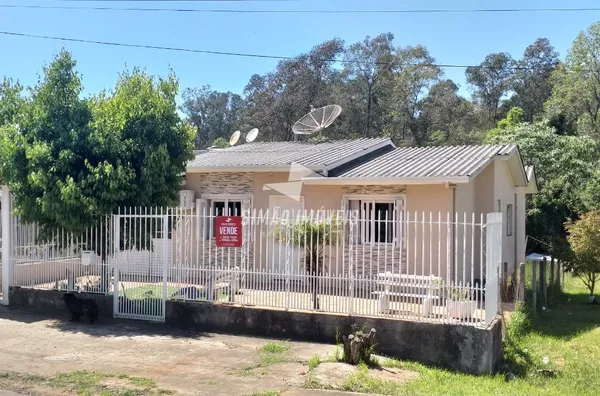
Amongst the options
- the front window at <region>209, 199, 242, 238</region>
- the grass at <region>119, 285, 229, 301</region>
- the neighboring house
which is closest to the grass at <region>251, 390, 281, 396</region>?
the grass at <region>119, 285, 229, 301</region>

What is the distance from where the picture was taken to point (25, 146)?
10.0 metres

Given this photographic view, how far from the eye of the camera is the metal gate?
31.4 ft

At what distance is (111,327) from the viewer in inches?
369

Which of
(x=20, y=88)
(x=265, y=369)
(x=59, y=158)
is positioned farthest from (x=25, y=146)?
(x=265, y=369)

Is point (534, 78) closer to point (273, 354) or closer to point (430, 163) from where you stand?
point (430, 163)

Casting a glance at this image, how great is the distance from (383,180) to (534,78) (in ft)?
120

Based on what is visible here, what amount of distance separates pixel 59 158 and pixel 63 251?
195cm

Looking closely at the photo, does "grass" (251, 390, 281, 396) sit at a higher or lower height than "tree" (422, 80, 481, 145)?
lower

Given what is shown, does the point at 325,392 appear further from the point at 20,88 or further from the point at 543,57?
the point at 543,57

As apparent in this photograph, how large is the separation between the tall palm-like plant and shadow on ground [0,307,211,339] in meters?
2.07

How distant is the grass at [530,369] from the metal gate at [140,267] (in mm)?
4063

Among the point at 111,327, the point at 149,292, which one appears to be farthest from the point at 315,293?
the point at 111,327

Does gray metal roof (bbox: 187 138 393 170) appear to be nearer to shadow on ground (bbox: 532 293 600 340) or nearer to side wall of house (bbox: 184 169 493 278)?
side wall of house (bbox: 184 169 493 278)

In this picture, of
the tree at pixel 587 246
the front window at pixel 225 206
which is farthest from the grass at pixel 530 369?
the front window at pixel 225 206
